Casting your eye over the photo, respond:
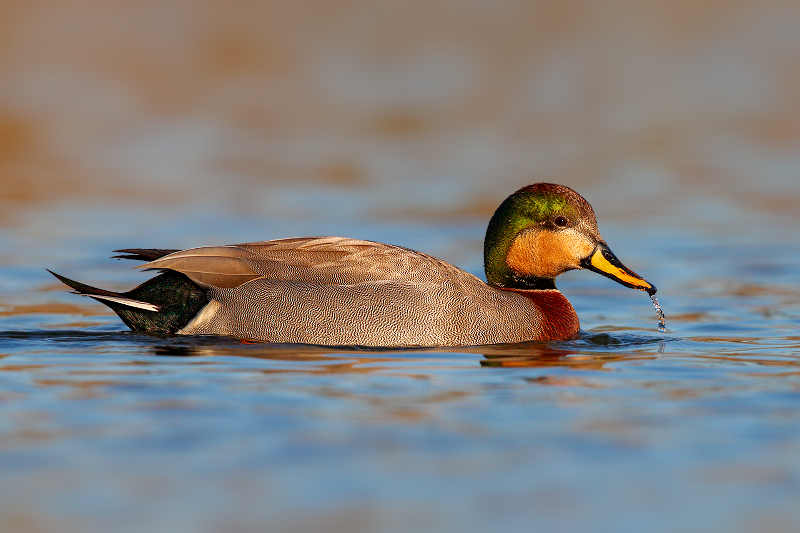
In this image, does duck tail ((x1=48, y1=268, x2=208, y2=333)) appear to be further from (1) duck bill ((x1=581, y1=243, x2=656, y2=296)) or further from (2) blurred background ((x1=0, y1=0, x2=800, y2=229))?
(2) blurred background ((x1=0, y1=0, x2=800, y2=229))

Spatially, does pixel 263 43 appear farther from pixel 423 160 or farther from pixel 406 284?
pixel 406 284

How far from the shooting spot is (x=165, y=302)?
818 cm

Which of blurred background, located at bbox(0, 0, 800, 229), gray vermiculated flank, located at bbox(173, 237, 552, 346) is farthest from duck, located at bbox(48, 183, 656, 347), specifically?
blurred background, located at bbox(0, 0, 800, 229)

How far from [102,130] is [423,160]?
5.58 metres

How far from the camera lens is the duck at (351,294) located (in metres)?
8.01

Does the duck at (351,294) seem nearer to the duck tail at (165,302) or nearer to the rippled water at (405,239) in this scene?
the duck tail at (165,302)

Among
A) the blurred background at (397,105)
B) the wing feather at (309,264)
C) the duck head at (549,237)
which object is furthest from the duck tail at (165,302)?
the blurred background at (397,105)

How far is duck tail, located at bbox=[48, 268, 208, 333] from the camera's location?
321 inches

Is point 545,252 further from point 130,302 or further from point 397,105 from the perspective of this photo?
point 397,105

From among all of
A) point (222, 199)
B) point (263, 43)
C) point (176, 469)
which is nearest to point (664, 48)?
point (263, 43)

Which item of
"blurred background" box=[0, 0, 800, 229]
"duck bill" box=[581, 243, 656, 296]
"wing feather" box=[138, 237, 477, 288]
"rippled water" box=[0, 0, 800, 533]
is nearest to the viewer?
"rippled water" box=[0, 0, 800, 533]

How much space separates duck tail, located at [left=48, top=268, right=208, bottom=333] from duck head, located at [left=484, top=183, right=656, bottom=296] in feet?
6.53

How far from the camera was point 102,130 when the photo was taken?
67.8ft

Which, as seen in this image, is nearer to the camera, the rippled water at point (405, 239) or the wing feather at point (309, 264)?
the rippled water at point (405, 239)
